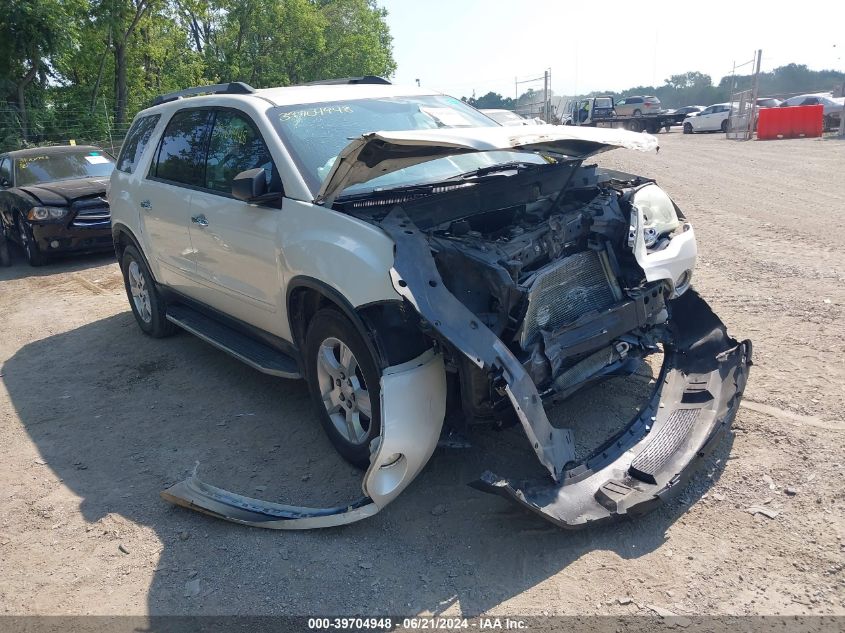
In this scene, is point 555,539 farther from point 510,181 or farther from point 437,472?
point 510,181

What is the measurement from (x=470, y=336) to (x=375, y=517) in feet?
3.70

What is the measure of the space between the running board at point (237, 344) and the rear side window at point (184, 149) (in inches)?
41.8

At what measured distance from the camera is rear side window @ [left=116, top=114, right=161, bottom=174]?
230 inches

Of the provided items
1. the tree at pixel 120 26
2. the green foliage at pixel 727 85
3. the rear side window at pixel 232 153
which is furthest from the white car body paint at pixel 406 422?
the green foliage at pixel 727 85

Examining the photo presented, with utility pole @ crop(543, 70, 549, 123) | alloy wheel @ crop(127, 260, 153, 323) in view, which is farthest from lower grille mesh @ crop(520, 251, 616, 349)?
utility pole @ crop(543, 70, 549, 123)

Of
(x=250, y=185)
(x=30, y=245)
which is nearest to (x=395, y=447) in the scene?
(x=250, y=185)

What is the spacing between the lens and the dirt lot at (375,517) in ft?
9.14

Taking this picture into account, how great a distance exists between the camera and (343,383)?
363 cm

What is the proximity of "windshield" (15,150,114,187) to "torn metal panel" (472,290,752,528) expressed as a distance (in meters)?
9.80

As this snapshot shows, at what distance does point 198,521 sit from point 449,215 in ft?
6.88

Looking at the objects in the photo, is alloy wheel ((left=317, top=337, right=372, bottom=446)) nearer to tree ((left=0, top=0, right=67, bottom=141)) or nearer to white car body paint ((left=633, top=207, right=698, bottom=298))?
white car body paint ((left=633, top=207, right=698, bottom=298))

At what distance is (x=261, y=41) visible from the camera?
3500cm

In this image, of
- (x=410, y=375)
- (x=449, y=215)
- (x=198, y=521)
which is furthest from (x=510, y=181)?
(x=198, y=521)

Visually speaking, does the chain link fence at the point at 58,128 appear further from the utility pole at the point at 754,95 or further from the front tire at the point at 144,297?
the utility pole at the point at 754,95
